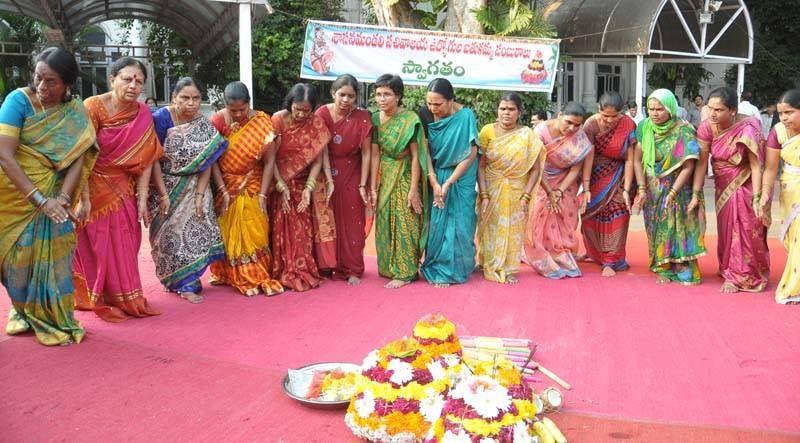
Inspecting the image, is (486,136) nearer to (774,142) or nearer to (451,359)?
(774,142)

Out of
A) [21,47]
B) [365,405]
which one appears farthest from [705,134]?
[21,47]

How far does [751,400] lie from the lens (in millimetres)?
3602

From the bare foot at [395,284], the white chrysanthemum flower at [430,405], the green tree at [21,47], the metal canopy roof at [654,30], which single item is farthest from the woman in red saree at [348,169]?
the green tree at [21,47]

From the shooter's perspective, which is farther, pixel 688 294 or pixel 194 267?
pixel 688 294

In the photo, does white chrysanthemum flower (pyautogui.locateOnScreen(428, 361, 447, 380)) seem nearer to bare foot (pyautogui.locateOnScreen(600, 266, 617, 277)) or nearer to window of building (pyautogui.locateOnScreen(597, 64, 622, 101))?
bare foot (pyautogui.locateOnScreen(600, 266, 617, 277))

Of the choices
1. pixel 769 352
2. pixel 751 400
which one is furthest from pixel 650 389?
pixel 769 352

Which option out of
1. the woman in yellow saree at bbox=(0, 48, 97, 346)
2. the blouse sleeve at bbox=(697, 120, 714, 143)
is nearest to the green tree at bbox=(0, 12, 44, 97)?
the woman in yellow saree at bbox=(0, 48, 97, 346)

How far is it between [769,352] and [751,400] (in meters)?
0.88

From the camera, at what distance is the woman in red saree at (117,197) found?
473cm

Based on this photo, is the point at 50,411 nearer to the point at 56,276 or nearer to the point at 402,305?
the point at 56,276

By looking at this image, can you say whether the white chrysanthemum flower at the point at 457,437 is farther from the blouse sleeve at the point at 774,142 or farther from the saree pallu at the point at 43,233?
the blouse sleeve at the point at 774,142

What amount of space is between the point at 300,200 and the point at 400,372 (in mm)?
3059

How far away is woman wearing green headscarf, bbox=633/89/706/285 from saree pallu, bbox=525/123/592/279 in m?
0.56

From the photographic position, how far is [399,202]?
238 inches
